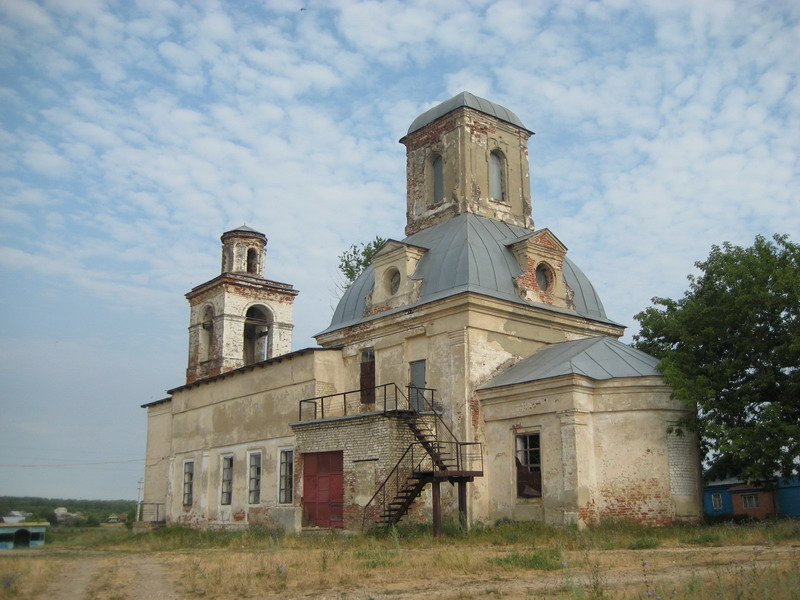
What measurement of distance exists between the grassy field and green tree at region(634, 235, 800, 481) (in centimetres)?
177

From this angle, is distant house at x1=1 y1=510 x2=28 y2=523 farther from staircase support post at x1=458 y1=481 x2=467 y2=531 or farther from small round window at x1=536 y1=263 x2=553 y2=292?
small round window at x1=536 y1=263 x2=553 y2=292

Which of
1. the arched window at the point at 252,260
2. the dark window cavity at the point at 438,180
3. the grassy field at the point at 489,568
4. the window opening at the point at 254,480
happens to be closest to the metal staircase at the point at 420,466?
the grassy field at the point at 489,568

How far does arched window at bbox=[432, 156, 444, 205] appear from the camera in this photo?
26531 millimetres

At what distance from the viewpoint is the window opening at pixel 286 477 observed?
80.2 feet

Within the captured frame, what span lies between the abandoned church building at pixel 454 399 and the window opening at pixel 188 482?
2.8 inches

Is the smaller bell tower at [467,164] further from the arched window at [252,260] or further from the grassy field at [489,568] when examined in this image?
the grassy field at [489,568]

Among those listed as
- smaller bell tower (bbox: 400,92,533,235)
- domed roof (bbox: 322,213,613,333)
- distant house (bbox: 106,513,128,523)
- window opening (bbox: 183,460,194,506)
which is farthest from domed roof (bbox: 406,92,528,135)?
distant house (bbox: 106,513,128,523)

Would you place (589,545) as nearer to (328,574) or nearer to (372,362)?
(328,574)

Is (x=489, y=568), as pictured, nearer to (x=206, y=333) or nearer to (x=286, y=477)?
(x=286, y=477)

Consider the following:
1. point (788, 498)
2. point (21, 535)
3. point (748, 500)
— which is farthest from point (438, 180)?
point (748, 500)

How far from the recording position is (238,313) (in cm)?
3312

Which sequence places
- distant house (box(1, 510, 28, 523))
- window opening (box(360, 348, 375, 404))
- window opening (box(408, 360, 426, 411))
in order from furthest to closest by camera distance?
distant house (box(1, 510, 28, 523)) < window opening (box(360, 348, 375, 404)) < window opening (box(408, 360, 426, 411))

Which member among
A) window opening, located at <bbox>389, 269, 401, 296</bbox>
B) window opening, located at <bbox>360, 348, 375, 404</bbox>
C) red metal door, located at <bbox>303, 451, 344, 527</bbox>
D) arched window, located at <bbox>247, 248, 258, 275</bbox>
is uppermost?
arched window, located at <bbox>247, 248, 258, 275</bbox>

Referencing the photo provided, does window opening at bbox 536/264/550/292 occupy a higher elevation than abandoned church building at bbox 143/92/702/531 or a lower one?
higher
